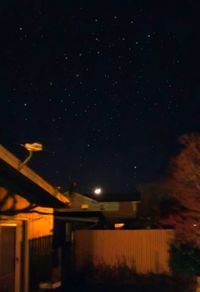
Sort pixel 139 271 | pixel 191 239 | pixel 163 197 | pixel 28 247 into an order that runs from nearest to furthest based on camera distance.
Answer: pixel 28 247, pixel 191 239, pixel 139 271, pixel 163 197

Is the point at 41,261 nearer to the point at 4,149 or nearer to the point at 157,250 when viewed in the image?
the point at 4,149

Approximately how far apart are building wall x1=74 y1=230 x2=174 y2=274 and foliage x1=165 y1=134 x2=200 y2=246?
162cm

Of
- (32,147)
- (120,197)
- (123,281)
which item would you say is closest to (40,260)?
(32,147)

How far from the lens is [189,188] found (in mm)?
17312

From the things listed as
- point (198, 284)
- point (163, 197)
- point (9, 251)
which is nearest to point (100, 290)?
point (198, 284)

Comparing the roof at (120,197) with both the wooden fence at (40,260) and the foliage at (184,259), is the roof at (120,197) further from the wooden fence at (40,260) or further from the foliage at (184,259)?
the wooden fence at (40,260)

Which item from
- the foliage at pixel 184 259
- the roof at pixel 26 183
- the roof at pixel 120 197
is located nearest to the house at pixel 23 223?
the roof at pixel 26 183

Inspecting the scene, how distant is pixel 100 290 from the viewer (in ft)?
53.1

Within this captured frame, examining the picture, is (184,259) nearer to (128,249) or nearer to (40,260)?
(128,249)

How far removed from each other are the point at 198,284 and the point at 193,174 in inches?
137

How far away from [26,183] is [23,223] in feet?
3.36

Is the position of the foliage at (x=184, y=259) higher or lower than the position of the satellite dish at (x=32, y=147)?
lower

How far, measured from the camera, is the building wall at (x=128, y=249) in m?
→ 19.5

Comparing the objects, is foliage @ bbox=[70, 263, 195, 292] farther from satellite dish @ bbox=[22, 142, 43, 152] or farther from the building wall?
satellite dish @ bbox=[22, 142, 43, 152]
